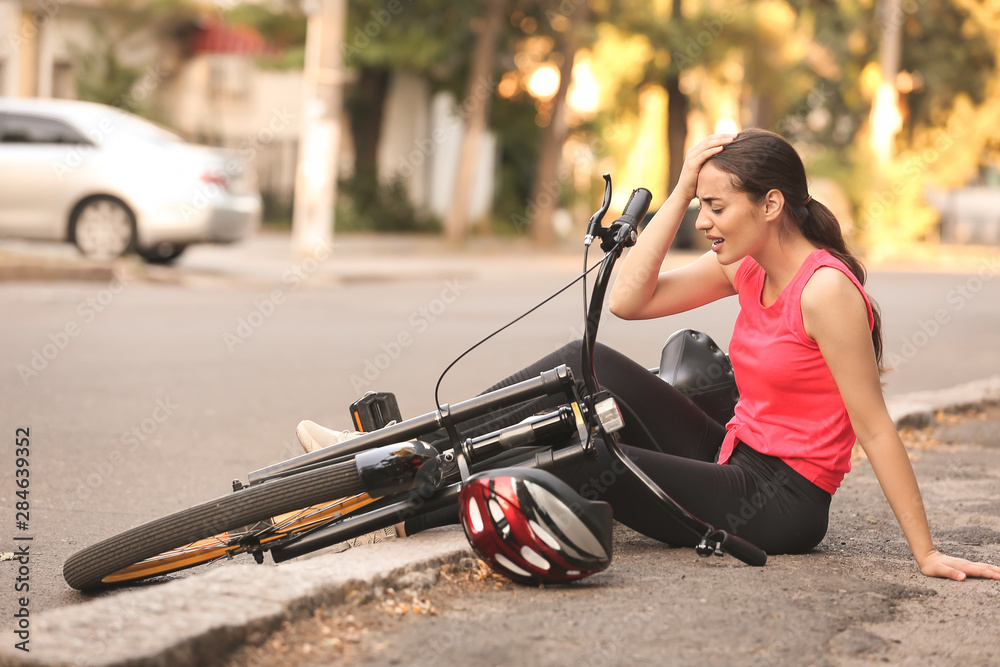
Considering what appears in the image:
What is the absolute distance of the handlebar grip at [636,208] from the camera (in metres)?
3.21

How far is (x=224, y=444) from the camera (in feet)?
19.5

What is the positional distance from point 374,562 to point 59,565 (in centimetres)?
125

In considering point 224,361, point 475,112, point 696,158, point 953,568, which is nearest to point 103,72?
point 475,112

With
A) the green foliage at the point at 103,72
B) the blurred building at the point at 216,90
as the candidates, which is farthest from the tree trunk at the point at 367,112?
the green foliage at the point at 103,72

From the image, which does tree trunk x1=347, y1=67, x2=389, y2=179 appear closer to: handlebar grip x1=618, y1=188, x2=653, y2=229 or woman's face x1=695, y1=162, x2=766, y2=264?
woman's face x1=695, y1=162, x2=766, y2=264

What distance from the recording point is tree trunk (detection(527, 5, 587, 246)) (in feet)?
78.3

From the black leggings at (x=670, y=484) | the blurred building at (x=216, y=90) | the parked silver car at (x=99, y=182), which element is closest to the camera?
the black leggings at (x=670, y=484)

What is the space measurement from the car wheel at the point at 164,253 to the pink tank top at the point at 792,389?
1264 cm

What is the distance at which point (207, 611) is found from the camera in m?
2.65

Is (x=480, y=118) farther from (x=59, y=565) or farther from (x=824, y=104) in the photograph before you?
(x=59, y=565)

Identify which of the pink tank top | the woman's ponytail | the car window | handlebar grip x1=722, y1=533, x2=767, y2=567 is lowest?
handlebar grip x1=722, y1=533, x2=767, y2=567

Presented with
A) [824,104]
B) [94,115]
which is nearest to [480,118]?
[94,115]

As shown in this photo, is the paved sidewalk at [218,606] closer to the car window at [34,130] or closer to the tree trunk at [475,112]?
the car window at [34,130]

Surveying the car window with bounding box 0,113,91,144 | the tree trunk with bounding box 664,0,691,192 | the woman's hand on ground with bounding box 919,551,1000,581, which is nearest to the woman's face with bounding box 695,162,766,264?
the woman's hand on ground with bounding box 919,551,1000,581
